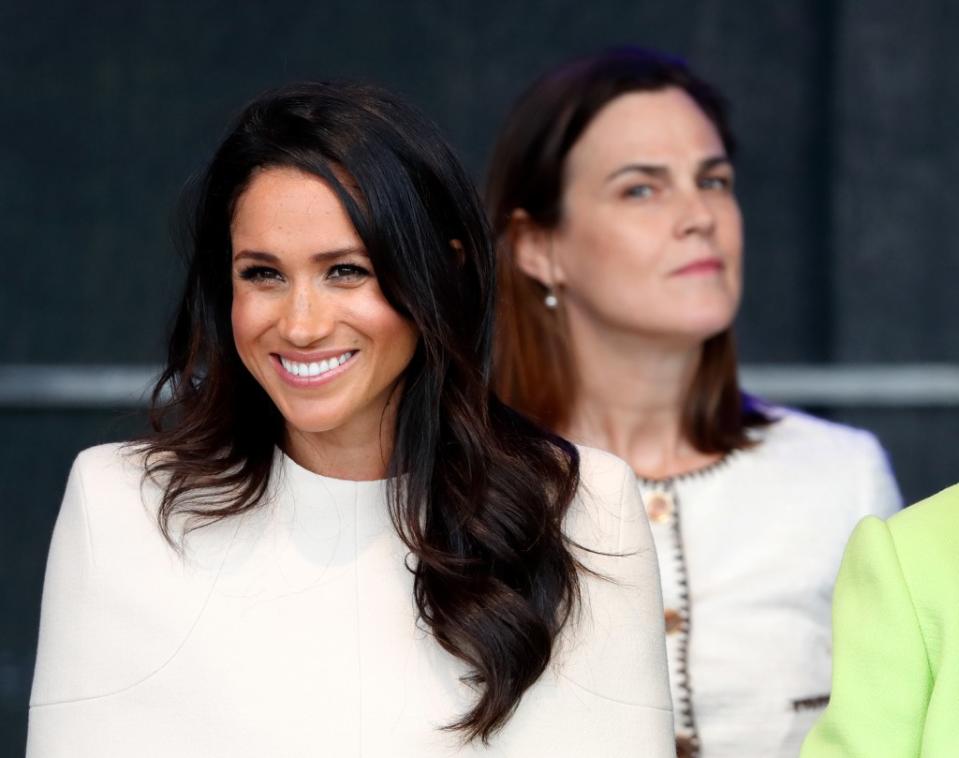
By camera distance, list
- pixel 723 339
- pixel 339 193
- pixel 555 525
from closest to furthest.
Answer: pixel 339 193 → pixel 555 525 → pixel 723 339

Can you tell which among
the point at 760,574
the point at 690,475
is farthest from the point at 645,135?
the point at 760,574

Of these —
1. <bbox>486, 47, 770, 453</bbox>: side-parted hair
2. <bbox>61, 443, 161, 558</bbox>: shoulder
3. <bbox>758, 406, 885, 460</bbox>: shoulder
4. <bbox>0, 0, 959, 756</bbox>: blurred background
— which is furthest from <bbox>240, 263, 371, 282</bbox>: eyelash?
<bbox>0, 0, 959, 756</bbox>: blurred background

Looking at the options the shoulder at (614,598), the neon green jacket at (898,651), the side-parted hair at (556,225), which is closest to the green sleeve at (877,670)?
the neon green jacket at (898,651)

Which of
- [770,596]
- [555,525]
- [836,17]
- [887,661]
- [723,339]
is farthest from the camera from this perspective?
[836,17]

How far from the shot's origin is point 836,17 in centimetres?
435

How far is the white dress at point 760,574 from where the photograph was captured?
3014 millimetres

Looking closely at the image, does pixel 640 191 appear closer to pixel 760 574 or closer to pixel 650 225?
pixel 650 225

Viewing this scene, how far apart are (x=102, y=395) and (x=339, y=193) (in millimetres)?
2199

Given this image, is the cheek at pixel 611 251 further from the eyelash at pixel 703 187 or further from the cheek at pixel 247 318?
the cheek at pixel 247 318

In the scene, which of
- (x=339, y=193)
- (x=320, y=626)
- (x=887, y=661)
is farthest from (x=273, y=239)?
(x=887, y=661)

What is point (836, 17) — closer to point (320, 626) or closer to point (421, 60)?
point (421, 60)

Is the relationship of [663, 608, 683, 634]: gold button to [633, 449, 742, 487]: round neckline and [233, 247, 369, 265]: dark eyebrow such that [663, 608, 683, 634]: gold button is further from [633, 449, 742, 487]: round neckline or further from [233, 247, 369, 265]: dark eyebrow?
[233, 247, 369, 265]: dark eyebrow

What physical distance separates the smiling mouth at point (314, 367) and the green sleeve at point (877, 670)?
742 millimetres

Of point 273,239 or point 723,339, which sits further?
point 723,339
